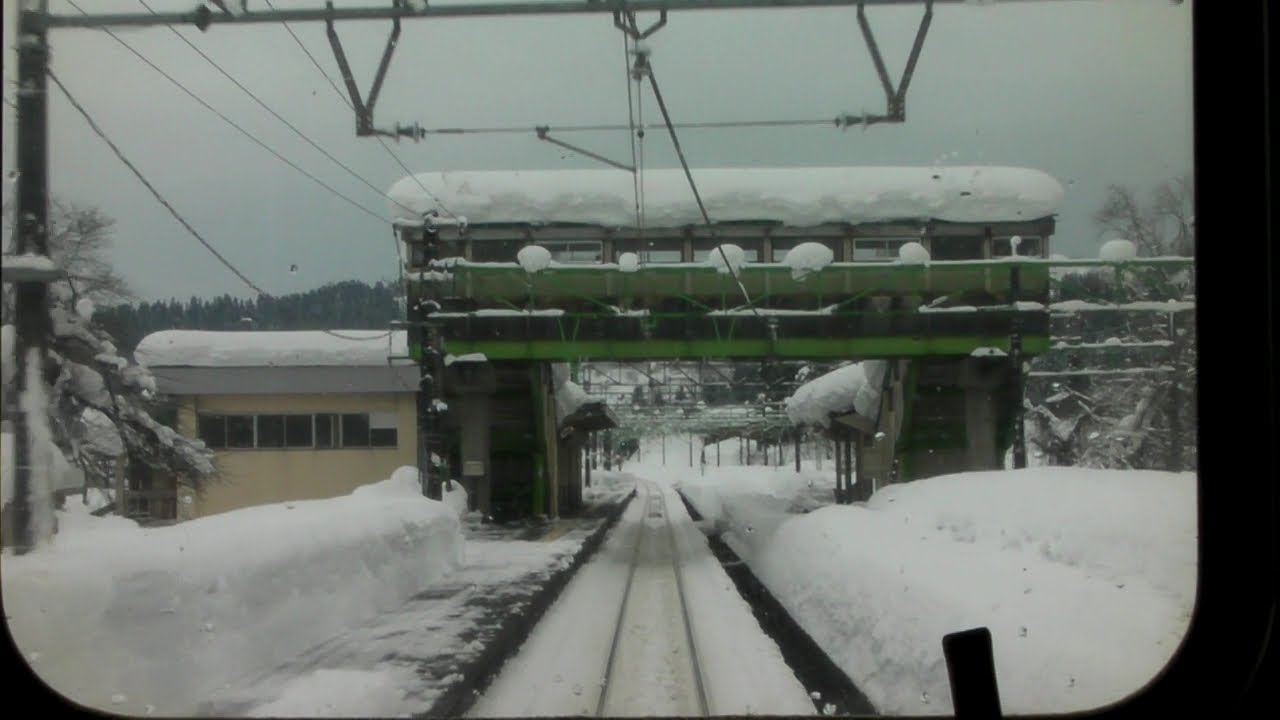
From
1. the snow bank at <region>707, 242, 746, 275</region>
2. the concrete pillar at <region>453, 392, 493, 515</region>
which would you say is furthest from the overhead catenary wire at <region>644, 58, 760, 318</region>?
the concrete pillar at <region>453, 392, 493, 515</region>

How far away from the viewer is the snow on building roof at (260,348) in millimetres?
5707

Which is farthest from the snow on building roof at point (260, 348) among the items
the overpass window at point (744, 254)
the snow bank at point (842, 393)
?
the snow bank at point (842, 393)

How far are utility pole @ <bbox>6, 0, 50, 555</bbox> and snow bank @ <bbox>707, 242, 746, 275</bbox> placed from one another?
543cm

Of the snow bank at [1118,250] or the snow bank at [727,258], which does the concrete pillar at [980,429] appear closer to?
the snow bank at [727,258]

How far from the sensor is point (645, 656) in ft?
29.1

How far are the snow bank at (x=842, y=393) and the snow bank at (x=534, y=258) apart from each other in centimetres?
406

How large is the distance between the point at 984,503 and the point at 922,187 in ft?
7.09

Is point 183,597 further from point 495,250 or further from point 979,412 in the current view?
point 979,412

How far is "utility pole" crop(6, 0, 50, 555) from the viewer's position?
13.6 feet

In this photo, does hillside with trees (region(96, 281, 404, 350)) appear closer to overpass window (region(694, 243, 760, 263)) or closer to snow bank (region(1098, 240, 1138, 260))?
overpass window (region(694, 243, 760, 263))

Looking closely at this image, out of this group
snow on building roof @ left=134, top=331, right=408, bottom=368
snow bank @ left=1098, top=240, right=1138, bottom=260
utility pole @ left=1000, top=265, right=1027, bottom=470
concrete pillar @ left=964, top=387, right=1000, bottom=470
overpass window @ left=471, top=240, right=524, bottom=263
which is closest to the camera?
snow bank @ left=1098, top=240, right=1138, bottom=260

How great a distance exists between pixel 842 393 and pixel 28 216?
31.9ft

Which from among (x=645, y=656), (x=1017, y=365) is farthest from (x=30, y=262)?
(x=1017, y=365)

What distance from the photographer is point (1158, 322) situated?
475cm
